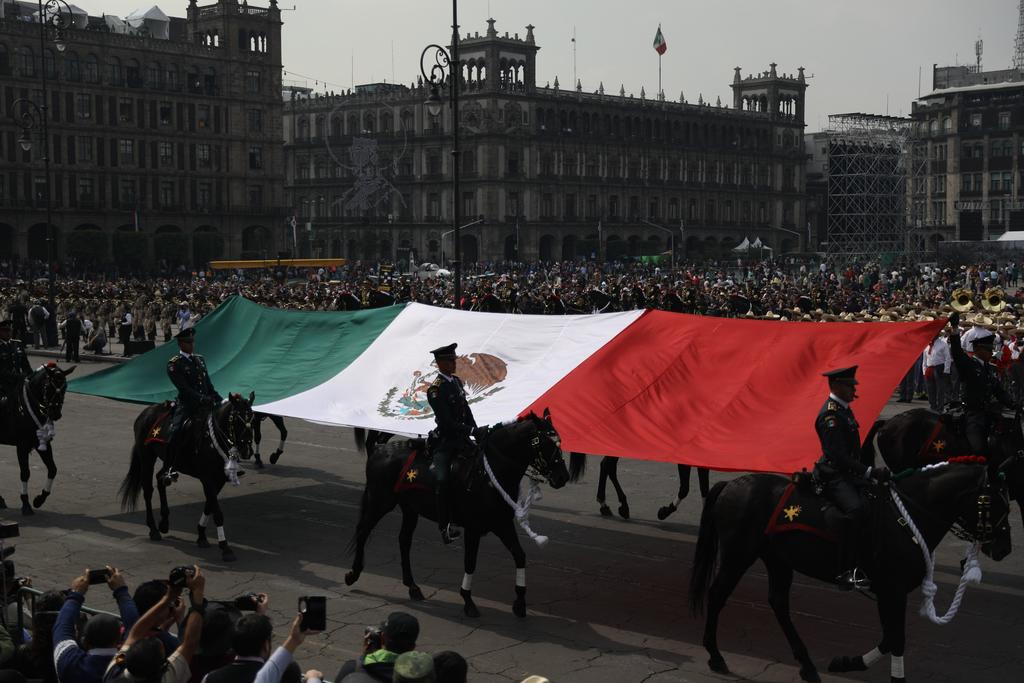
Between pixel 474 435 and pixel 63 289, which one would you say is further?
pixel 63 289

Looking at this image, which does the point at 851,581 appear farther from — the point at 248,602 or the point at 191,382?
the point at 191,382

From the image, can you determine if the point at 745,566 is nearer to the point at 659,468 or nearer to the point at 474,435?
the point at 474,435

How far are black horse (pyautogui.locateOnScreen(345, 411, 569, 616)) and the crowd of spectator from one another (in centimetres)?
396

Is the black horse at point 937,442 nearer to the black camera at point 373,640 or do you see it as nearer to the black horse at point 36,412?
the black camera at point 373,640

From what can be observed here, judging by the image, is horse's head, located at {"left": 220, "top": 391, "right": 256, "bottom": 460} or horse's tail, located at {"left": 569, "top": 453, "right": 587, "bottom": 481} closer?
horse's tail, located at {"left": 569, "top": 453, "right": 587, "bottom": 481}

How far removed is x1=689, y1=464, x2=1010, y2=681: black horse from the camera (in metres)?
8.72

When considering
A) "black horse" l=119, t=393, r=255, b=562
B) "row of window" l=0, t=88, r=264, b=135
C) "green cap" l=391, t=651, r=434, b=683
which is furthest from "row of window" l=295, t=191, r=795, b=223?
"green cap" l=391, t=651, r=434, b=683

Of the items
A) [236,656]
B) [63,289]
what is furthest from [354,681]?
[63,289]

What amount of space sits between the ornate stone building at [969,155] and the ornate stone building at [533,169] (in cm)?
1319

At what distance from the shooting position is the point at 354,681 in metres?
6.05

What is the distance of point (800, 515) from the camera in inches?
365

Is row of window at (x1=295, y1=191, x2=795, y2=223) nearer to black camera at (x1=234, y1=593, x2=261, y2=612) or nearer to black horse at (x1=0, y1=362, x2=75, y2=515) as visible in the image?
black horse at (x1=0, y1=362, x2=75, y2=515)

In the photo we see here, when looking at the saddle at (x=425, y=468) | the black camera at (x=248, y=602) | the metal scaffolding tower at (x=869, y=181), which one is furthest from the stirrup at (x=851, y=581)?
the metal scaffolding tower at (x=869, y=181)

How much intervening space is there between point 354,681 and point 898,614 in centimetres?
448
